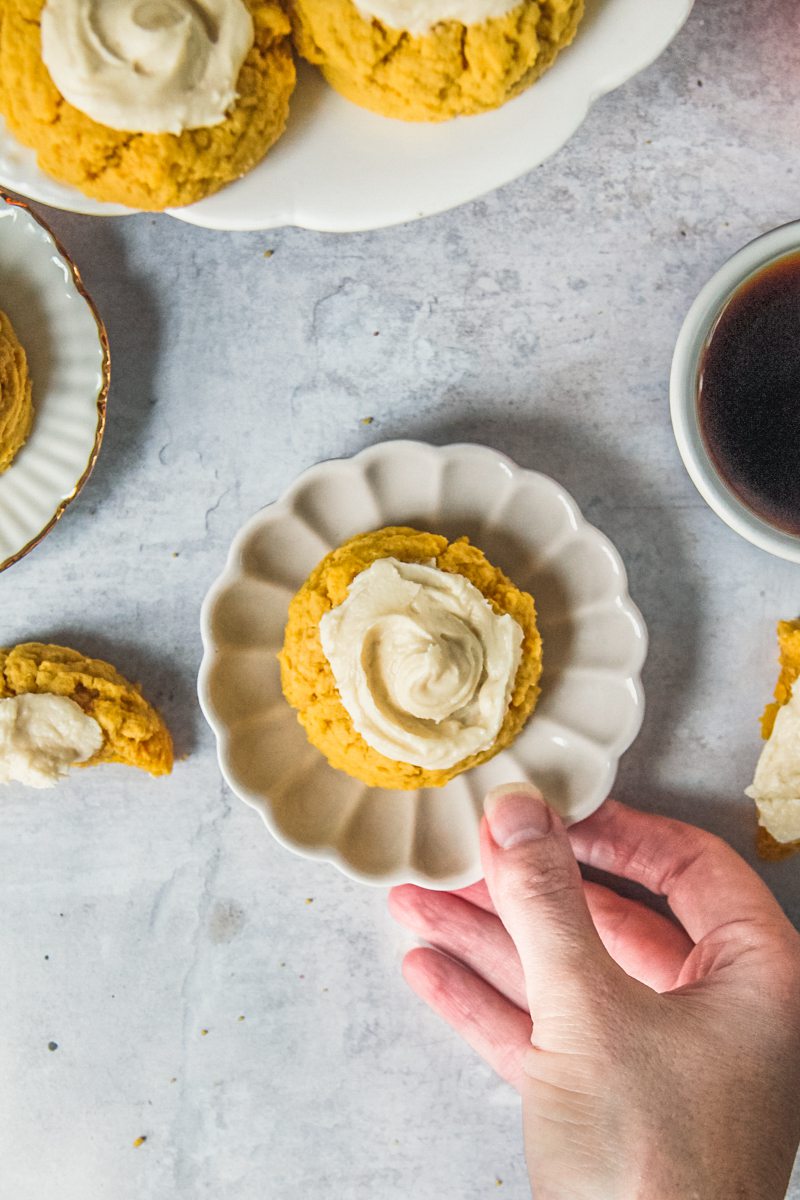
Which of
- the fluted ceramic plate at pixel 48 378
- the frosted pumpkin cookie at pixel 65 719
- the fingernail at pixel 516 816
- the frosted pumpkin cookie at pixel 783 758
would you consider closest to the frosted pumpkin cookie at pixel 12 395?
the fluted ceramic plate at pixel 48 378

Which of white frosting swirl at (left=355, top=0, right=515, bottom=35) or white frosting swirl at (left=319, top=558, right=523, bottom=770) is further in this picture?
white frosting swirl at (left=319, top=558, right=523, bottom=770)

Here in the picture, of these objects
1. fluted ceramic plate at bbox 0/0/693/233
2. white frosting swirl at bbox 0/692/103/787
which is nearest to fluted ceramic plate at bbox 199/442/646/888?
white frosting swirl at bbox 0/692/103/787

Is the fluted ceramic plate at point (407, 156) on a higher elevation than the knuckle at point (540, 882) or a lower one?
higher

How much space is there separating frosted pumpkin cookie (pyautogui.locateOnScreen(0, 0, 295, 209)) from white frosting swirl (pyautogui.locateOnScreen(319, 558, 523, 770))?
510 millimetres

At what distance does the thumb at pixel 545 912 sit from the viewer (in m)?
1.11

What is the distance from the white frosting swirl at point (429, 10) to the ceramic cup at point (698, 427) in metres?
0.54

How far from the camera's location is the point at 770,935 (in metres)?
1.29

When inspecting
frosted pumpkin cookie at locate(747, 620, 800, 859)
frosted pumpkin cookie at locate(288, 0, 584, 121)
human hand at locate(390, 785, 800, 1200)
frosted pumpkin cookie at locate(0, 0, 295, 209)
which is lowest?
human hand at locate(390, 785, 800, 1200)

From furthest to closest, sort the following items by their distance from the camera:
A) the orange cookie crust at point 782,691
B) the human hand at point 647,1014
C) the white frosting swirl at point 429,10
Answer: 1. the orange cookie crust at point 782,691
2. the human hand at point 647,1014
3. the white frosting swirl at point 429,10

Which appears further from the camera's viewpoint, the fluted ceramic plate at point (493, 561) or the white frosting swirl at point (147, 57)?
the fluted ceramic plate at point (493, 561)

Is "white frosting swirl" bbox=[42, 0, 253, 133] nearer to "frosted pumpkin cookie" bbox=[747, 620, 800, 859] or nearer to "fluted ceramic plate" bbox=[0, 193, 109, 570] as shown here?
"fluted ceramic plate" bbox=[0, 193, 109, 570]

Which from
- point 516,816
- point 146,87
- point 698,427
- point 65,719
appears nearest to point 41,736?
point 65,719

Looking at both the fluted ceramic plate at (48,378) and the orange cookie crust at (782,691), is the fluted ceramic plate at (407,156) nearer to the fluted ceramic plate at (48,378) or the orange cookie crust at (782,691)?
the fluted ceramic plate at (48,378)

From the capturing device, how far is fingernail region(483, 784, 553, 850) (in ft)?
3.91
